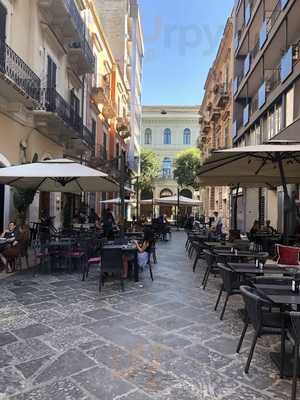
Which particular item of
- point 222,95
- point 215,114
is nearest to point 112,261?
point 222,95

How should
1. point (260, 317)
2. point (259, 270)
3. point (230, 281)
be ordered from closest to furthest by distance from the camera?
point (260, 317) < point (230, 281) < point (259, 270)

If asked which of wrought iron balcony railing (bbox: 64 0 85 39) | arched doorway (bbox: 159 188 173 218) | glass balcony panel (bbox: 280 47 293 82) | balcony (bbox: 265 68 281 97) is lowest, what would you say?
arched doorway (bbox: 159 188 173 218)

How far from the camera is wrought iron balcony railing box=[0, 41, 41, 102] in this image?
419 inches

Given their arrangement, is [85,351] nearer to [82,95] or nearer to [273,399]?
[273,399]

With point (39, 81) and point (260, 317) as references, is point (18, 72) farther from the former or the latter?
point (260, 317)

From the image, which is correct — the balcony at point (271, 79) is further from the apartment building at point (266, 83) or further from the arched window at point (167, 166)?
the arched window at point (167, 166)

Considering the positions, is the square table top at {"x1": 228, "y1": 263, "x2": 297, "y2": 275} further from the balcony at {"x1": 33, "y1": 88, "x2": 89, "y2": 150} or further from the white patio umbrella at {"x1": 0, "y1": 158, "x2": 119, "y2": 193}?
the balcony at {"x1": 33, "y1": 88, "x2": 89, "y2": 150}

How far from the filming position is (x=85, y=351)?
4195 millimetres

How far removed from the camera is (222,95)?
29141 mm

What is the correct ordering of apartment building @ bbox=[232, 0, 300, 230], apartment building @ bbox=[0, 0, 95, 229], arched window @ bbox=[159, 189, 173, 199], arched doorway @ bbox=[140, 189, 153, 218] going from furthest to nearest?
arched window @ bbox=[159, 189, 173, 199] → arched doorway @ bbox=[140, 189, 153, 218] → apartment building @ bbox=[232, 0, 300, 230] → apartment building @ bbox=[0, 0, 95, 229]

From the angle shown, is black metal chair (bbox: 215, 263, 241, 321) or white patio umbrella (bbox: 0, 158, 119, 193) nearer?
black metal chair (bbox: 215, 263, 241, 321)

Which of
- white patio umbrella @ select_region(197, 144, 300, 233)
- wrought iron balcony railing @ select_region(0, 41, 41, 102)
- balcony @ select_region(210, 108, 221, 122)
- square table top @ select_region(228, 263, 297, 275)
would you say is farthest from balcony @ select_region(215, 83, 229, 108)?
square table top @ select_region(228, 263, 297, 275)

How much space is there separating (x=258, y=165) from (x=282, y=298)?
5.67 meters

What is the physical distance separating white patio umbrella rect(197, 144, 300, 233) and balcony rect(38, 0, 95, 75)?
867cm
